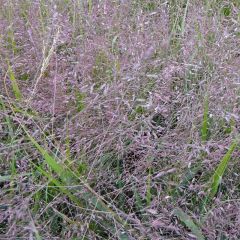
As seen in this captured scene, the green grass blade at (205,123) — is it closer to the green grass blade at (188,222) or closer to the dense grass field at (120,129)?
the dense grass field at (120,129)

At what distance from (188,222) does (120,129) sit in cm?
32

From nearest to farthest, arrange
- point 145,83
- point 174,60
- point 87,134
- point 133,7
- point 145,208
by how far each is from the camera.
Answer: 1. point 145,208
2. point 87,134
3. point 145,83
4. point 174,60
5. point 133,7

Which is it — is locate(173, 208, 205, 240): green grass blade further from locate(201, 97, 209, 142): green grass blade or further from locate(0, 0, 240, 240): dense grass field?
locate(201, 97, 209, 142): green grass blade

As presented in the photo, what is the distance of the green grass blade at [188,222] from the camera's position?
1175 millimetres

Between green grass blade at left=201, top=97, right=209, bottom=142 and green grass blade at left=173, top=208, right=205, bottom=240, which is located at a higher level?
green grass blade at left=201, top=97, right=209, bottom=142

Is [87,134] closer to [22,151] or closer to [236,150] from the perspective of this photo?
[22,151]

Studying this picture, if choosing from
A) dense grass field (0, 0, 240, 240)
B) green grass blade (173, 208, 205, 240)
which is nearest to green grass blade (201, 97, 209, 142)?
dense grass field (0, 0, 240, 240)

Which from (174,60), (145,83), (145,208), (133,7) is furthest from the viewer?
(133,7)

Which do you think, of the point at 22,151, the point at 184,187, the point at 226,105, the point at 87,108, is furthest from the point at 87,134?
the point at 226,105

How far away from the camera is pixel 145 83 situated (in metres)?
1.48

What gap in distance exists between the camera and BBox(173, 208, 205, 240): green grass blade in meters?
1.17

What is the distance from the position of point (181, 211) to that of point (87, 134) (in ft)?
1.15

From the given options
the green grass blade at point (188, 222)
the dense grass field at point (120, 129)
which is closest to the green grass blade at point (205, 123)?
the dense grass field at point (120, 129)

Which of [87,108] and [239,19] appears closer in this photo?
[87,108]
